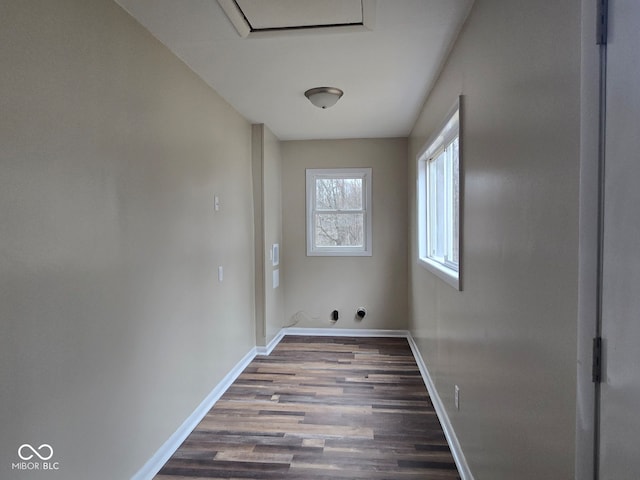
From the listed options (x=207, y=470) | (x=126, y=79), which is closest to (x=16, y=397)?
(x=207, y=470)

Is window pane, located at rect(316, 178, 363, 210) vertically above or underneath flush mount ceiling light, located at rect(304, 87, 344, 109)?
underneath

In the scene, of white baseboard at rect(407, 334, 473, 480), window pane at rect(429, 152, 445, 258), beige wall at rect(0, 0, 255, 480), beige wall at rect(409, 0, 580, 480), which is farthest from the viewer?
window pane at rect(429, 152, 445, 258)

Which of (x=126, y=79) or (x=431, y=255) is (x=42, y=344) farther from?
(x=431, y=255)

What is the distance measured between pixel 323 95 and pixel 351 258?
2229 millimetres

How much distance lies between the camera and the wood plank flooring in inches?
79.3

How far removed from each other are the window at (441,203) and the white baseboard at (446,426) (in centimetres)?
90

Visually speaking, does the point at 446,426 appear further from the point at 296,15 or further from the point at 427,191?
the point at 296,15

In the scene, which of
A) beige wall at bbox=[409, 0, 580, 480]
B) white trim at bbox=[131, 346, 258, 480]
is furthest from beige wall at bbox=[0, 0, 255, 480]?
beige wall at bbox=[409, 0, 580, 480]

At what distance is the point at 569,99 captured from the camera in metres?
0.90

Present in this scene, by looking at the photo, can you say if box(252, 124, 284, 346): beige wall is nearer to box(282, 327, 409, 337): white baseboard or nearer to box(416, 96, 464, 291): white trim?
box(282, 327, 409, 337): white baseboard

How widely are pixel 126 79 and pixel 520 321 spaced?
2.01m

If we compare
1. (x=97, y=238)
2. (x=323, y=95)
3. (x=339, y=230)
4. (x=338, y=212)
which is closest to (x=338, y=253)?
(x=339, y=230)

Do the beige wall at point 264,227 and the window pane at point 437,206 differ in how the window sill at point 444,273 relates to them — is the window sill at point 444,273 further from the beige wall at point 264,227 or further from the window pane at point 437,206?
the beige wall at point 264,227

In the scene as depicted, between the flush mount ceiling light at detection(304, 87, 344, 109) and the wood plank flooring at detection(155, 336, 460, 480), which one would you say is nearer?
the wood plank flooring at detection(155, 336, 460, 480)
